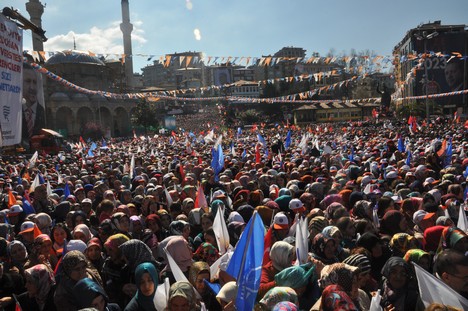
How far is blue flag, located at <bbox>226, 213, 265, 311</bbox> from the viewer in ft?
10.2

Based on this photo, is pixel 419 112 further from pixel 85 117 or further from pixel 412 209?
pixel 85 117

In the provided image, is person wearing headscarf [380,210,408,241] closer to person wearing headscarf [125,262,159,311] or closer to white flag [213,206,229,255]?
white flag [213,206,229,255]

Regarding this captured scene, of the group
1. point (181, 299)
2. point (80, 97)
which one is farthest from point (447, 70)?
point (181, 299)

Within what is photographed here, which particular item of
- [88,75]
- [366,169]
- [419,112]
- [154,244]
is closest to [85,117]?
[88,75]

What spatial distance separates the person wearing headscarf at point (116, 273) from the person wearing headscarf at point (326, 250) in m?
1.80

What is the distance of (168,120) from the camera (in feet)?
196

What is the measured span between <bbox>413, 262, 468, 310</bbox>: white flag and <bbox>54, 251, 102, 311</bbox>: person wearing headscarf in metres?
2.62

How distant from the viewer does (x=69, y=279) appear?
3.57 metres

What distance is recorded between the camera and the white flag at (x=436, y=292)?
266 centimetres

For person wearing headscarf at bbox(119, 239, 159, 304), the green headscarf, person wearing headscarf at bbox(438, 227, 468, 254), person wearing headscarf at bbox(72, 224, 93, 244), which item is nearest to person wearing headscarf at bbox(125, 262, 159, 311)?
the green headscarf

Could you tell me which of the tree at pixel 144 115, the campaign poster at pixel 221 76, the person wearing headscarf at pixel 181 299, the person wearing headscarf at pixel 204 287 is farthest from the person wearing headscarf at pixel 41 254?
the campaign poster at pixel 221 76

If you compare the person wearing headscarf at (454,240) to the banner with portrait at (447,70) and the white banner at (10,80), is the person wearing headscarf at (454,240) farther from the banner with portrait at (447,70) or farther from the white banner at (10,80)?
the banner with portrait at (447,70)

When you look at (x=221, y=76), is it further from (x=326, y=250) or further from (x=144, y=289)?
(x=144, y=289)

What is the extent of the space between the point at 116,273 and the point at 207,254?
101cm
